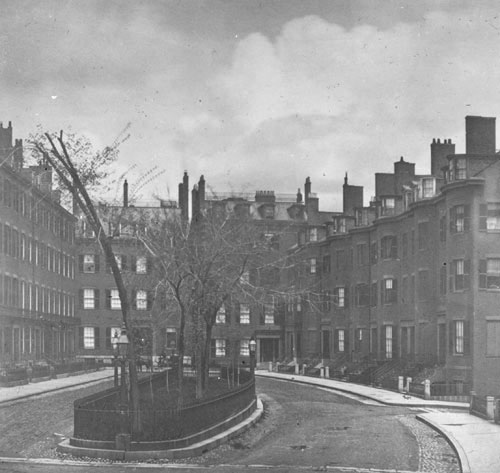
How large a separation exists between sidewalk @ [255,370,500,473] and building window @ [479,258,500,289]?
628 centimetres

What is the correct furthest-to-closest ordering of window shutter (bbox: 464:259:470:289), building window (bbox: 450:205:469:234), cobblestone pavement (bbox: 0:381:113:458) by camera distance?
1. building window (bbox: 450:205:469:234)
2. window shutter (bbox: 464:259:470:289)
3. cobblestone pavement (bbox: 0:381:113:458)

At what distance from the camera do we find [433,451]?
21.0 metres

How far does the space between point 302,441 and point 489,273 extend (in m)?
20.3

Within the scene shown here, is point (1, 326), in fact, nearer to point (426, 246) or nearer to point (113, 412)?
point (426, 246)

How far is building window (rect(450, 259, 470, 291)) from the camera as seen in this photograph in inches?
1585

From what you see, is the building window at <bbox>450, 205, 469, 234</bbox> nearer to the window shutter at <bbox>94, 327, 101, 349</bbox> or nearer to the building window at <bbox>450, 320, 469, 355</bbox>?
the building window at <bbox>450, 320, 469, 355</bbox>

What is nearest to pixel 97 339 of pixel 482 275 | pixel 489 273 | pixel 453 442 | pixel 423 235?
pixel 423 235

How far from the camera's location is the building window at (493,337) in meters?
39.4

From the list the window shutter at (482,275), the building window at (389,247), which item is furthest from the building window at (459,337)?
the building window at (389,247)

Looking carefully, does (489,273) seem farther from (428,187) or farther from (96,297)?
(96,297)

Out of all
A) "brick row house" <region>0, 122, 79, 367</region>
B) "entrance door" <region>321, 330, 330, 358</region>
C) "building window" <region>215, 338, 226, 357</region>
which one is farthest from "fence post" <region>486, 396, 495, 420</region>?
"building window" <region>215, 338, 226, 357</region>

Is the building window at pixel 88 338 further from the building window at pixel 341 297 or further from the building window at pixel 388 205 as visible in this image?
the building window at pixel 388 205

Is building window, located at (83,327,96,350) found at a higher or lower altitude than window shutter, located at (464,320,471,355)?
lower

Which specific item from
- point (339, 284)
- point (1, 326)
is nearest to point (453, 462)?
point (1, 326)
